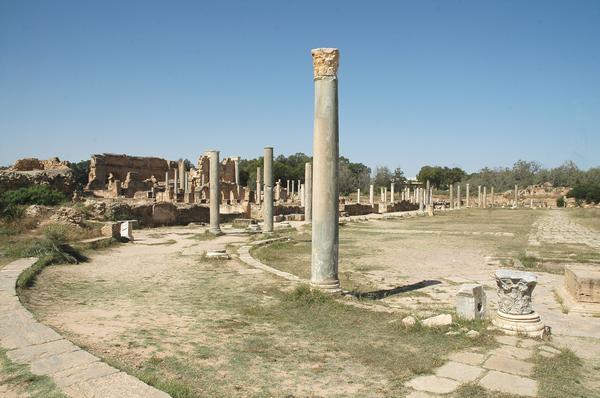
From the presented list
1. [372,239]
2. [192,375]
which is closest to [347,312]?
[192,375]

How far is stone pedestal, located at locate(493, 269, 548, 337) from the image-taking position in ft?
18.6

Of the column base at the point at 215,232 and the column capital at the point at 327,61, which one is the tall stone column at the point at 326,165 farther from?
the column base at the point at 215,232

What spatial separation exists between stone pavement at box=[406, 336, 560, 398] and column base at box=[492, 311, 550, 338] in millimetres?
184

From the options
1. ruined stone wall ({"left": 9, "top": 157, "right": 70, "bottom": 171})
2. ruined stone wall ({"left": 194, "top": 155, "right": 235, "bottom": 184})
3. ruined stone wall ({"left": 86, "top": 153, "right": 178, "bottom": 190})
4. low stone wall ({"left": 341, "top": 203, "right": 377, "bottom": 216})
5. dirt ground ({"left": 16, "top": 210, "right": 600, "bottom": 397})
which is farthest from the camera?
ruined stone wall ({"left": 86, "top": 153, "right": 178, "bottom": 190})

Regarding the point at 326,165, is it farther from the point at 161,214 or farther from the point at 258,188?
the point at 258,188

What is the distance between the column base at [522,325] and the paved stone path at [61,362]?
13.5ft

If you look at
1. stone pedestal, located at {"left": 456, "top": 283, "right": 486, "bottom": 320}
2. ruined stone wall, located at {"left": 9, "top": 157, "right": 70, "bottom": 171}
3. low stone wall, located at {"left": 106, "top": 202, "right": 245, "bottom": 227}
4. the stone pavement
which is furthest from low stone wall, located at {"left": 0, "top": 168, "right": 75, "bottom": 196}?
the stone pavement

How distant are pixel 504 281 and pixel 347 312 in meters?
2.16

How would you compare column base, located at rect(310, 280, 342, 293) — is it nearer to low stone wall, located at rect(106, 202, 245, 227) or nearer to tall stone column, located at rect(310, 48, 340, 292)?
tall stone column, located at rect(310, 48, 340, 292)

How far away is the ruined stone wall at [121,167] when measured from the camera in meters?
51.2

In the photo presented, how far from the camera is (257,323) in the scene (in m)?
6.31

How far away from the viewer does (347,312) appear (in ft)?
22.4

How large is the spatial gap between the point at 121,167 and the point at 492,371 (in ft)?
179

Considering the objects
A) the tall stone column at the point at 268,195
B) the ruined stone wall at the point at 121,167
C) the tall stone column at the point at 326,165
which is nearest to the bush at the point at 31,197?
the tall stone column at the point at 268,195
